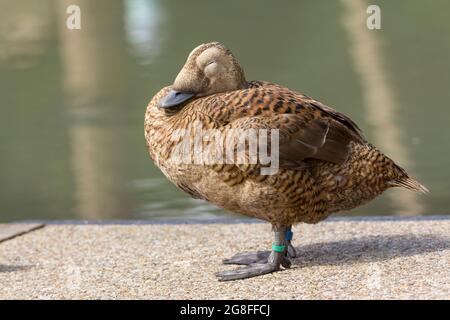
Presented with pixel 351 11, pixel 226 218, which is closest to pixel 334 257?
pixel 226 218

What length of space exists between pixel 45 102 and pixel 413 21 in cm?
622

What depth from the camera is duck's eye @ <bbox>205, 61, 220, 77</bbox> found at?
5965 mm

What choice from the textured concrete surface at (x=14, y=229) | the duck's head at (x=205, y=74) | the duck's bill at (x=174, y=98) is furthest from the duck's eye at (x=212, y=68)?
the textured concrete surface at (x=14, y=229)

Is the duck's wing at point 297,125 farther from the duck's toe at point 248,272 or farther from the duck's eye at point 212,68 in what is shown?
the duck's toe at point 248,272

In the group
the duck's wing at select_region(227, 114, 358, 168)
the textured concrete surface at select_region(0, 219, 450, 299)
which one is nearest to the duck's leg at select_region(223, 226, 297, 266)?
the textured concrete surface at select_region(0, 219, 450, 299)

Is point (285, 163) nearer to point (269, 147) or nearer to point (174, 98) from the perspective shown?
point (269, 147)

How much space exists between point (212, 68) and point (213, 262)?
1.31m

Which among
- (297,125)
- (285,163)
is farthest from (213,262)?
(297,125)

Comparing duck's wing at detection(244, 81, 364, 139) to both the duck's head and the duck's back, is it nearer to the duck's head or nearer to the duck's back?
the duck's back

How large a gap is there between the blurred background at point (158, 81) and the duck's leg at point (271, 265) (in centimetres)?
271

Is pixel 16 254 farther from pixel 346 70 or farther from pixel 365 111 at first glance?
pixel 346 70

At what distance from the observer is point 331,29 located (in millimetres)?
15508

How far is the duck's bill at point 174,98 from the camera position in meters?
5.87

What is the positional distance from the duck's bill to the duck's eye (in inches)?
6.6
